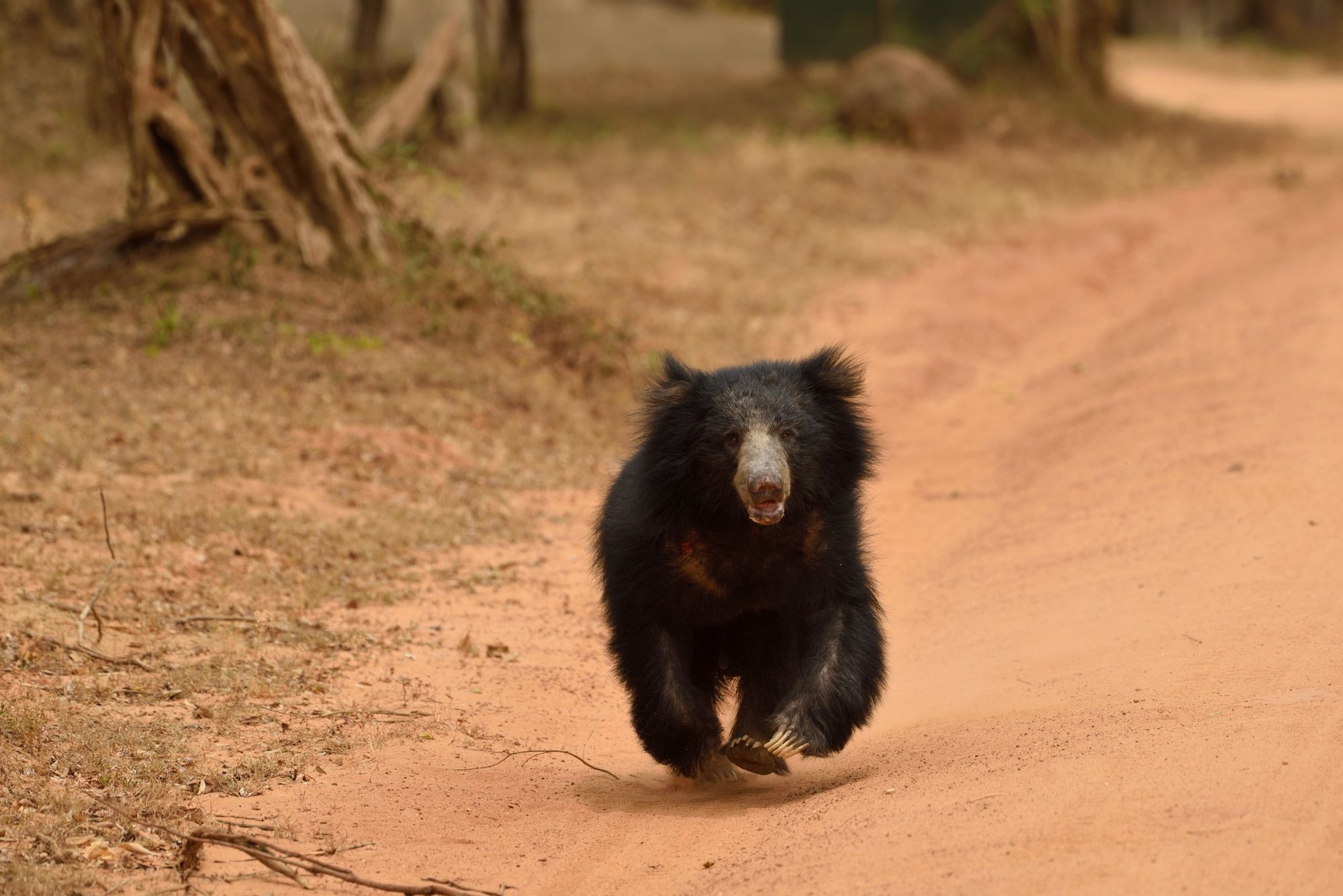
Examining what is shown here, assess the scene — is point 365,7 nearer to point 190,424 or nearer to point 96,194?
point 96,194

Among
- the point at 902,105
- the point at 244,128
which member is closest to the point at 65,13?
the point at 902,105

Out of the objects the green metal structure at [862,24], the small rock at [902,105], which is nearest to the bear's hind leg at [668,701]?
the small rock at [902,105]

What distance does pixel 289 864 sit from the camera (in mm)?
3955

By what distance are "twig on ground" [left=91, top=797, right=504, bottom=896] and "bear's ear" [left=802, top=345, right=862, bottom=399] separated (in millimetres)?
1897

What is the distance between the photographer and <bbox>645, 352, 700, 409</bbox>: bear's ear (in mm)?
4883

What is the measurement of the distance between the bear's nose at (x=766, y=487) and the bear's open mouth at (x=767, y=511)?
1 centimetres

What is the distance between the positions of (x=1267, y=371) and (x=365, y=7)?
44.3 ft

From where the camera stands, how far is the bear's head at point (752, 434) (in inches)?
185

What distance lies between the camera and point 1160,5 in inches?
1390

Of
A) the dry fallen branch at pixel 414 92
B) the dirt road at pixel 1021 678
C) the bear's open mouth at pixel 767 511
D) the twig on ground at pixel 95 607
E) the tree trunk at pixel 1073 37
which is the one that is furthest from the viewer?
the tree trunk at pixel 1073 37

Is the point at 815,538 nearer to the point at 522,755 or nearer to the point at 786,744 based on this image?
the point at 786,744

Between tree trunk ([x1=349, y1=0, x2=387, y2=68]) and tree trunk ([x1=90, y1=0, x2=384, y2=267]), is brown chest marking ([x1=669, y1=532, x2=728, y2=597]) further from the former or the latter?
tree trunk ([x1=349, y1=0, x2=387, y2=68])

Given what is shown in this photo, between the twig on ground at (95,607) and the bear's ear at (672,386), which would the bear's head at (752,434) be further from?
the twig on ground at (95,607)

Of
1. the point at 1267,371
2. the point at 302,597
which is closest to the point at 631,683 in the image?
the point at 302,597
